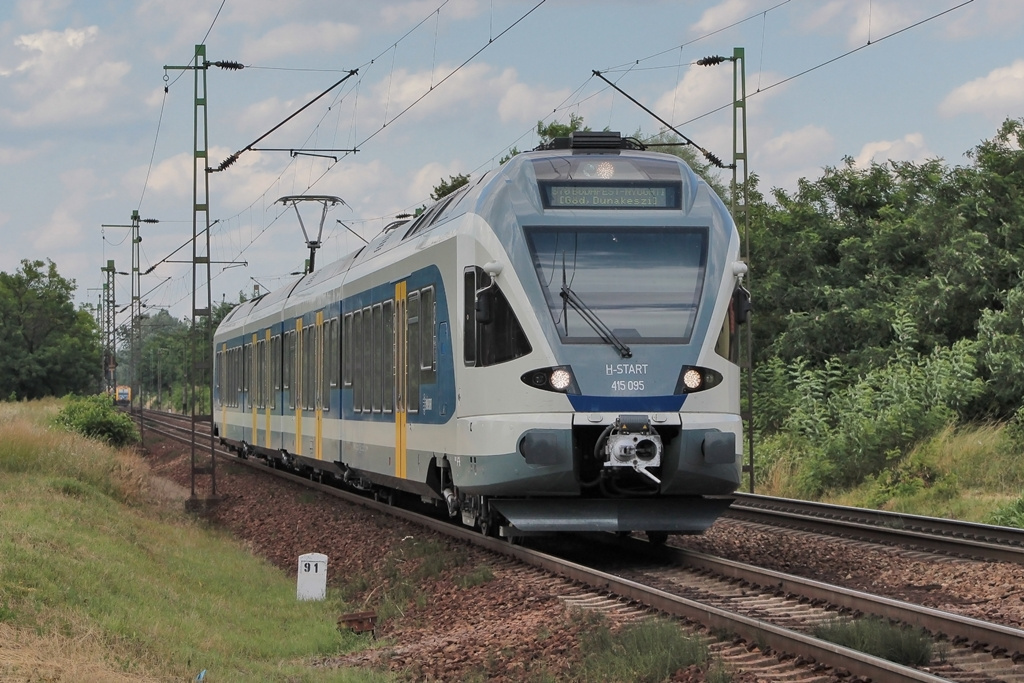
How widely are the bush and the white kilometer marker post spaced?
1014 inches

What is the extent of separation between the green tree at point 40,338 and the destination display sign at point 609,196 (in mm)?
70014

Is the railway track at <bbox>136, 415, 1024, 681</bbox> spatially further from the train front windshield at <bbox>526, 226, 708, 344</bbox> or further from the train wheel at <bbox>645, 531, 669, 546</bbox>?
the train front windshield at <bbox>526, 226, 708, 344</bbox>

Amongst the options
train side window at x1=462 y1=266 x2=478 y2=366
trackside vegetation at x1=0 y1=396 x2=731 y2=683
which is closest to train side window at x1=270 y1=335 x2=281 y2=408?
trackside vegetation at x1=0 y1=396 x2=731 y2=683

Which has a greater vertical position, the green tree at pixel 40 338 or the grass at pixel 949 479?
the green tree at pixel 40 338

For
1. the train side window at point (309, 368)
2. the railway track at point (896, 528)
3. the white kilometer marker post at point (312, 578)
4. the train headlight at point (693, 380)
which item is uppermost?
the train side window at point (309, 368)

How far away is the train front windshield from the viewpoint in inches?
490

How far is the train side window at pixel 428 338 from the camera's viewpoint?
Result: 47.2 feet

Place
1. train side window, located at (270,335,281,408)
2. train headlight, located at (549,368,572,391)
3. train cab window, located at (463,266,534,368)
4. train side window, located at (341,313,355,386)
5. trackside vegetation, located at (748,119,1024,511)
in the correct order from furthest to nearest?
train side window, located at (270,335,281,408) < trackside vegetation, located at (748,119,1024,511) < train side window, located at (341,313,355,386) < train cab window, located at (463,266,534,368) < train headlight, located at (549,368,572,391)

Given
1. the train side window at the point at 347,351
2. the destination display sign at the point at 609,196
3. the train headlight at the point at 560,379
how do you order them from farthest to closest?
the train side window at the point at 347,351
the destination display sign at the point at 609,196
the train headlight at the point at 560,379

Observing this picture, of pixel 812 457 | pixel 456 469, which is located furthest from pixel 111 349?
pixel 456 469

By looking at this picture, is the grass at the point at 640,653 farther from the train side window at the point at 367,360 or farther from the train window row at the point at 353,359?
the train side window at the point at 367,360

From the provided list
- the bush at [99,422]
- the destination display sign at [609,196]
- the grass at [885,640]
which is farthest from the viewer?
the bush at [99,422]

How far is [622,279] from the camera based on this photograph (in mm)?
12617

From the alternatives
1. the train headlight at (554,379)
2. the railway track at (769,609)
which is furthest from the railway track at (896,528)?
the train headlight at (554,379)
